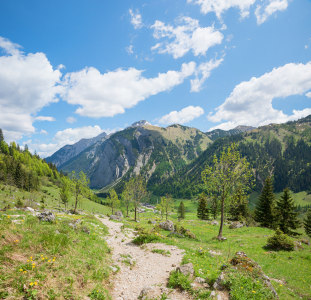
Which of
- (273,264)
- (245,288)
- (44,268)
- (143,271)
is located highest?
(44,268)

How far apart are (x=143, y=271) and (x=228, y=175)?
67.1 ft

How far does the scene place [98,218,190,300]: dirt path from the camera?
30.5 ft

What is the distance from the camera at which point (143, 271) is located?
12570 millimetres

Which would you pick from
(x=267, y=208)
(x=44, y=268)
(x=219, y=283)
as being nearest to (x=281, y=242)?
(x=219, y=283)

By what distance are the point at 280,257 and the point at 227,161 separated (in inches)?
553

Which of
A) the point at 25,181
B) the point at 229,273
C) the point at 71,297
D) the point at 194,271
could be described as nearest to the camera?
the point at 71,297

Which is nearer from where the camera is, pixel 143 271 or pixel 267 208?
pixel 143 271

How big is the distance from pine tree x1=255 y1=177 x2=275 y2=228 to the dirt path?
39385 mm

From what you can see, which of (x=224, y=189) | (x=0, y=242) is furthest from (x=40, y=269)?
(x=224, y=189)

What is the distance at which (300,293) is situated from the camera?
11602 millimetres

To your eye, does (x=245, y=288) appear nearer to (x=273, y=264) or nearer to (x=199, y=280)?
(x=199, y=280)

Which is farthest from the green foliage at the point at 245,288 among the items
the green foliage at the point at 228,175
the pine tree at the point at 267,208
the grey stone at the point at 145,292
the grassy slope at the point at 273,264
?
the pine tree at the point at 267,208

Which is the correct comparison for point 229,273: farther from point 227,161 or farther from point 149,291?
point 227,161

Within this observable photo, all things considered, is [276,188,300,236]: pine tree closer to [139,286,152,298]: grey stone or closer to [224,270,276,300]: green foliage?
[224,270,276,300]: green foliage
